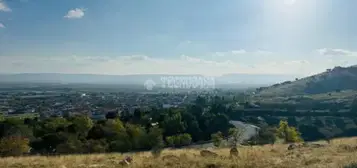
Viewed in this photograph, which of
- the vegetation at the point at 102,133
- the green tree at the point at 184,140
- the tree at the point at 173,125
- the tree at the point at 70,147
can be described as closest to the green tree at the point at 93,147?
the vegetation at the point at 102,133

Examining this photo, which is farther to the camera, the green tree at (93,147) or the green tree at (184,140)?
the green tree at (184,140)

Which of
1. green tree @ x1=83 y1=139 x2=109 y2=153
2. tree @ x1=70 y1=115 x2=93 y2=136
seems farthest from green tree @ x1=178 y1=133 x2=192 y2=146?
green tree @ x1=83 y1=139 x2=109 y2=153

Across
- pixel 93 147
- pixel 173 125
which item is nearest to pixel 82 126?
pixel 93 147

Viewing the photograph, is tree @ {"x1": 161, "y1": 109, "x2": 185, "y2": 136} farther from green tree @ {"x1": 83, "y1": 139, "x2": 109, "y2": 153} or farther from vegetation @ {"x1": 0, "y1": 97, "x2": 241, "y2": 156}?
green tree @ {"x1": 83, "y1": 139, "x2": 109, "y2": 153}

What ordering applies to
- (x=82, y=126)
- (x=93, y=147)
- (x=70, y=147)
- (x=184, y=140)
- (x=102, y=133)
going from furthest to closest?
(x=184, y=140) < (x=82, y=126) < (x=102, y=133) < (x=93, y=147) < (x=70, y=147)

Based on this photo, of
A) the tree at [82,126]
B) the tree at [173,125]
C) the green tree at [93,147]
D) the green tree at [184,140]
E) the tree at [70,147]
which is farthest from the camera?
the tree at [173,125]

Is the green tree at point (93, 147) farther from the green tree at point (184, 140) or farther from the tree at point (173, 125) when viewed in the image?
the tree at point (173, 125)

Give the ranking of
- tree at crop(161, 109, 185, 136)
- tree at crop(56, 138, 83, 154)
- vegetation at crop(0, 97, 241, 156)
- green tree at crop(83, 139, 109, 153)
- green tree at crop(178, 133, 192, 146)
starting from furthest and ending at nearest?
tree at crop(161, 109, 185, 136)
green tree at crop(178, 133, 192, 146)
green tree at crop(83, 139, 109, 153)
vegetation at crop(0, 97, 241, 156)
tree at crop(56, 138, 83, 154)

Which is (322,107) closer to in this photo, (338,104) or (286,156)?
(338,104)

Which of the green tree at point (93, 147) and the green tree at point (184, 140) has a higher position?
the green tree at point (93, 147)

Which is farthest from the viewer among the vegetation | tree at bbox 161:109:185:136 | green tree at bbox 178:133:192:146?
tree at bbox 161:109:185:136

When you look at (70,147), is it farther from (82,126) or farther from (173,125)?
(173,125)

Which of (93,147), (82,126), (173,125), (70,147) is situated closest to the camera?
(70,147)

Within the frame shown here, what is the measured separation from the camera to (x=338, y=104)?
147 meters
